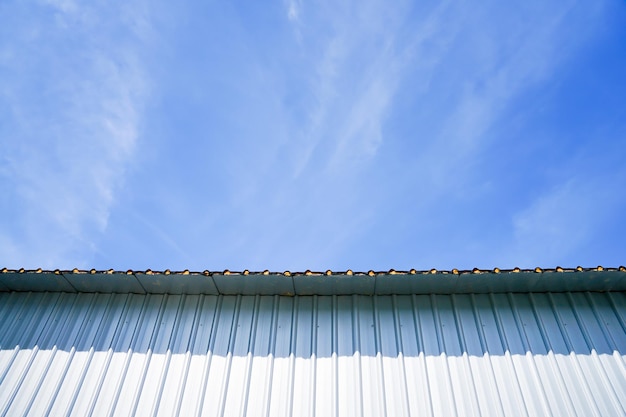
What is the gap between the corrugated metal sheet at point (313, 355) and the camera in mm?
5316

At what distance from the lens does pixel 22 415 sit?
5355 millimetres

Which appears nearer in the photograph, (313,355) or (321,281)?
(313,355)

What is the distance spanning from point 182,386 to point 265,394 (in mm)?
1287

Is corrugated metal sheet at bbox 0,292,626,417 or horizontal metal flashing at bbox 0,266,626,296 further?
horizontal metal flashing at bbox 0,266,626,296

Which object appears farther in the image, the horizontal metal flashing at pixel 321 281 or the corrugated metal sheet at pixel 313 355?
the horizontal metal flashing at pixel 321 281

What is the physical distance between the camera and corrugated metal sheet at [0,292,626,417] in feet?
17.4

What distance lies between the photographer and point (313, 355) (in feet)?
19.2

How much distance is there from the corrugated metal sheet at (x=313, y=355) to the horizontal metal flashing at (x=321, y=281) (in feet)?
0.54

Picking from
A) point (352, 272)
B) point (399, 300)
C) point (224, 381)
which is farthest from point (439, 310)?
point (224, 381)

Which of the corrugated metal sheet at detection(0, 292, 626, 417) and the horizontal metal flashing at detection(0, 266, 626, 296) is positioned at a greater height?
→ the horizontal metal flashing at detection(0, 266, 626, 296)

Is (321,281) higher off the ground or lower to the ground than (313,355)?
higher

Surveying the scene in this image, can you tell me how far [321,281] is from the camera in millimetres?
6273

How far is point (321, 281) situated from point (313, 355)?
3.92ft

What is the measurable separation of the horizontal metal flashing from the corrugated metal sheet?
16 cm
